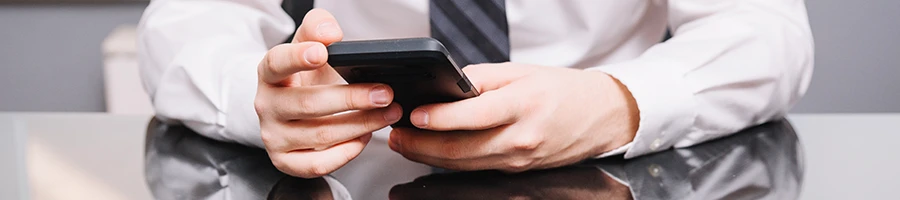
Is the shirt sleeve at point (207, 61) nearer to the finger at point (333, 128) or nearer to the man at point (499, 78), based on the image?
the man at point (499, 78)

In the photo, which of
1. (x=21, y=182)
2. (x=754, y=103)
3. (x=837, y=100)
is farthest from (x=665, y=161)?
(x=837, y=100)

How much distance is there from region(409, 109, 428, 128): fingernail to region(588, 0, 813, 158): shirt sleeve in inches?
6.4

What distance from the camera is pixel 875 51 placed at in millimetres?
1862

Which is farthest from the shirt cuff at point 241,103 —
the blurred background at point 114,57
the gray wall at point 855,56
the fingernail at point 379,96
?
the gray wall at point 855,56

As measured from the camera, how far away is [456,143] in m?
0.47

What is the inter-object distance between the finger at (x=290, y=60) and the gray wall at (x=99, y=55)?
1.65 metres

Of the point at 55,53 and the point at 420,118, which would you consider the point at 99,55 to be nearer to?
the point at 55,53

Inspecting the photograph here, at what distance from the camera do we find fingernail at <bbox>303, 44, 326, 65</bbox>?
0.36 m

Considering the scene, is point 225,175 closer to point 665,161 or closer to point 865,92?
point 665,161

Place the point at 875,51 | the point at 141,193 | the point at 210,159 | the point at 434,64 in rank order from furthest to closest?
the point at 875,51
the point at 210,159
the point at 141,193
the point at 434,64

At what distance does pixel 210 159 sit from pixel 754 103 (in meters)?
0.46

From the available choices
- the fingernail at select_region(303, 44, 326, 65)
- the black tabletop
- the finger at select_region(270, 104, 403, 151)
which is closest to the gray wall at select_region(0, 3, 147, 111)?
the black tabletop

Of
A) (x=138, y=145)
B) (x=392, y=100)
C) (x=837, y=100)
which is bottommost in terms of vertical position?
(x=837, y=100)

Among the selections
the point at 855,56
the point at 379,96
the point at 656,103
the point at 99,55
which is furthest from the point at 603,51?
the point at 99,55
